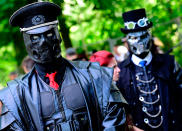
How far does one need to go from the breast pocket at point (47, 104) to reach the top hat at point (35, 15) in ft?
2.35

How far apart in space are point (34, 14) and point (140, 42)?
2.17 m

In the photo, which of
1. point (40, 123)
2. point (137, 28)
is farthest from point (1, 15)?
point (40, 123)

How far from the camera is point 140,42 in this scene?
4.86 m

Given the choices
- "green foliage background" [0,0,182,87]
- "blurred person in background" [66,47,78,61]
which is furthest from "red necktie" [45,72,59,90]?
"blurred person in background" [66,47,78,61]

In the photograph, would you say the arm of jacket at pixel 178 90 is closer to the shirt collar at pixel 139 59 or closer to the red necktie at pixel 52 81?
the shirt collar at pixel 139 59

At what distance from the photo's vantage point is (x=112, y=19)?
6762 mm

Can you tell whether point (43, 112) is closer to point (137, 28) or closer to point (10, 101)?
point (10, 101)

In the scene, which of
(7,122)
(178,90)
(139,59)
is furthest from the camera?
(139,59)

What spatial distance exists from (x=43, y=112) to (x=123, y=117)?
82 cm

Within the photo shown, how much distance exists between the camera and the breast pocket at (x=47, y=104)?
10.2ft

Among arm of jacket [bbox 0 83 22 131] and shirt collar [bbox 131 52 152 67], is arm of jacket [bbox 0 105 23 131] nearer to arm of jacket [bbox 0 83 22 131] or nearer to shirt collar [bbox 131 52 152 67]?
arm of jacket [bbox 0 83 22 131]

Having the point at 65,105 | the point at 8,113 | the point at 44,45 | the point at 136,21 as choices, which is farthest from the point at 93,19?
the point at 8,113

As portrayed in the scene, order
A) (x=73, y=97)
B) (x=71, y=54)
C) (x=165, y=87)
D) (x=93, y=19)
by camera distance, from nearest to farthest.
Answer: (x=73, y=97) → (x=165, y=87) → (x=71, y=54) → (x=93, y=19)

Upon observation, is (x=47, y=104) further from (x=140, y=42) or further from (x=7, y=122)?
(x=140, y=42)
